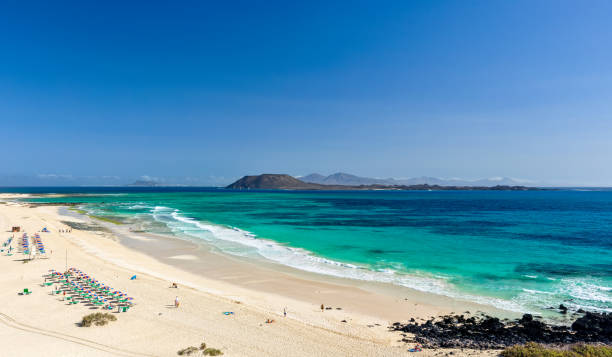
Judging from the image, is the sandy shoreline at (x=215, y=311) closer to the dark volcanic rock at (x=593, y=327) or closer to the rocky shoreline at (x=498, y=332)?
the rocky shoreline at (x=498, y=332)

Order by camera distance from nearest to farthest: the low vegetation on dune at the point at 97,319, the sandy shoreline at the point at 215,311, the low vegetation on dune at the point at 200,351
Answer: the low vegetation on dune at the point at 200,351, the sandy shoreline at the point at 215,311, the low vegetation on dune at the point at 97,319

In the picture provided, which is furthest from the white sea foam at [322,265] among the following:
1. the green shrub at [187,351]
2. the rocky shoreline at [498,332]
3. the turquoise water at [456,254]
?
the green shrub at [187,351]

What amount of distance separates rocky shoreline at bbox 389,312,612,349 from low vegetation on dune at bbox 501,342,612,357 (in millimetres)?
845

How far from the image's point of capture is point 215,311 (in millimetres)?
17062

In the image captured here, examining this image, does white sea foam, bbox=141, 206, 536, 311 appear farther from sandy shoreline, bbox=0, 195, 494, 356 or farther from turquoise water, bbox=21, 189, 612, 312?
sandy shoreline, bbox=0, 195, 494, 356

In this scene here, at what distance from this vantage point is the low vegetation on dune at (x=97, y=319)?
1501cm

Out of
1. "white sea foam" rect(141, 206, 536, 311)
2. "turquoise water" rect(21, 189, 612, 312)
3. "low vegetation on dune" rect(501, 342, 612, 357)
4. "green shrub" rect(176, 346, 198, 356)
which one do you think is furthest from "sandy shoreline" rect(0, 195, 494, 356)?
"turquoise water" rect(21, 189, 612, 312)

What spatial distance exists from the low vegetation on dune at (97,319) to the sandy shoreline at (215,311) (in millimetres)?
338

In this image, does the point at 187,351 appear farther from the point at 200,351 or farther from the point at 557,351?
the point at 557,351

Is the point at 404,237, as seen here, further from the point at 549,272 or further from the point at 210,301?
the point at 210,301

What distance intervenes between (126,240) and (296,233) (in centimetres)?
2156

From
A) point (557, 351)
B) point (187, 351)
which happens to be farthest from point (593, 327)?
point (187, 351)

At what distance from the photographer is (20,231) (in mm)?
42156

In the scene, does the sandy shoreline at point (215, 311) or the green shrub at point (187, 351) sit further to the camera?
the sandy shoreline at point (215, 311)
